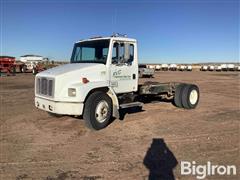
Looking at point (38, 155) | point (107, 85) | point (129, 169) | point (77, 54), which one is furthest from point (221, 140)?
point (77, 54)

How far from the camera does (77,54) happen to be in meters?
10.3

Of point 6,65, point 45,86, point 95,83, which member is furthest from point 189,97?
point 6,65

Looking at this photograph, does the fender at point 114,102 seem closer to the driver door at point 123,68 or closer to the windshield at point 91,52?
the driver door at point 123,68

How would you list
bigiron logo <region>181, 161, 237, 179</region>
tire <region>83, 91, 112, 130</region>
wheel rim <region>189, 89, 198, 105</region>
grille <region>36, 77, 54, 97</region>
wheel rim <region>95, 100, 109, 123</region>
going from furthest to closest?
1. wheel rim <region>189, 89, 198, 105</region>
2. wheel rim <region>95, 100, 109, 123</region>
3. grille <region>36, 77, 54, 97</region>
4. tire <region>83, 91, 112, 130</region>
5. bigiron logo <region>181, 161, 237, 179</region>

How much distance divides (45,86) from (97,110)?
1.72 meters

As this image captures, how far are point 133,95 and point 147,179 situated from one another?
5.53m

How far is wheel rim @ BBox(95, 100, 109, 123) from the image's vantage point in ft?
28.7

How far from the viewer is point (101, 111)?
29.0ft

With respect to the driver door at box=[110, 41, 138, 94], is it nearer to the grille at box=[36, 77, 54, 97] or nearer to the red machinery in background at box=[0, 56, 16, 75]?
the grille at box=[36, 77, 54, 97]

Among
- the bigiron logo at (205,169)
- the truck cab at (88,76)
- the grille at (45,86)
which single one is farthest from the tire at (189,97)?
the bigiron logo at (205,169)

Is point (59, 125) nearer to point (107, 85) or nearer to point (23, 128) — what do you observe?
point (23, 128)

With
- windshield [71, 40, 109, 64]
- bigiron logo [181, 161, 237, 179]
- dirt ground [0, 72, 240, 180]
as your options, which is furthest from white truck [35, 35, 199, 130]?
bigiron logo [181, 161, 237, 179]

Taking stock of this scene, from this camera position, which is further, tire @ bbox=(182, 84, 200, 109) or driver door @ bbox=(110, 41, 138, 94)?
tire @ bbox=(182, 84, 200, 109)

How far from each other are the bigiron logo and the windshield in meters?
4.66
